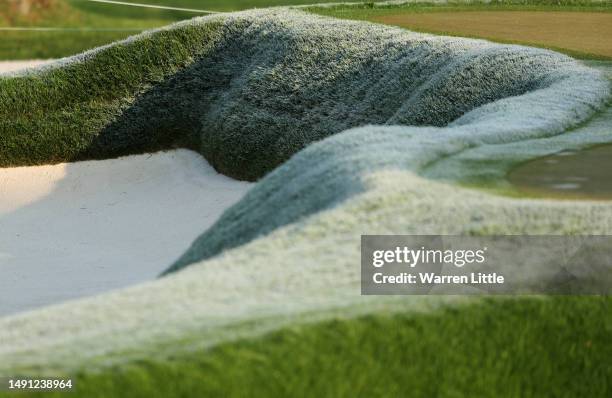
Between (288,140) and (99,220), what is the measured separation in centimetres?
236

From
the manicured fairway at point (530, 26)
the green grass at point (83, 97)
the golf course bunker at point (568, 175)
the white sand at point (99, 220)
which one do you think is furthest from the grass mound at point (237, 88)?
the golf course bunker at point (568, 175)

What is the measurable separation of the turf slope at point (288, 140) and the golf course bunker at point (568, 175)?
0.21 metres

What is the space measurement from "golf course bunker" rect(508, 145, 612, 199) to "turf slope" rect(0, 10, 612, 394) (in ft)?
0.70

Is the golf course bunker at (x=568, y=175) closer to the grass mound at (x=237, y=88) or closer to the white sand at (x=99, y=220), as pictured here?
the grass mound at (x=237, y=88)

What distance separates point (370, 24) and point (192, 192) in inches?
120

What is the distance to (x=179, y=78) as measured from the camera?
13820 millimetres

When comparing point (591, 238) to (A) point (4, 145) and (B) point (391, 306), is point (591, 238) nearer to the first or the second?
(B) point (391, 306)

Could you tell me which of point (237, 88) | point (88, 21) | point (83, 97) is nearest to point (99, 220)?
point (83, 97)

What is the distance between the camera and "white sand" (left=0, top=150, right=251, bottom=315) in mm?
10148

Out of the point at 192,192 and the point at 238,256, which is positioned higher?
the point at 238,256

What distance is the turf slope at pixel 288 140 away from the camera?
4.29 m

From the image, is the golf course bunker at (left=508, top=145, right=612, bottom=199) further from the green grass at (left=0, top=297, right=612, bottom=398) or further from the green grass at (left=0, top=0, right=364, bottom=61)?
the green grass at (left=0, top=0, right=364, bottom=61)

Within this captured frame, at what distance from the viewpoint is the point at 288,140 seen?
1229 centimetres

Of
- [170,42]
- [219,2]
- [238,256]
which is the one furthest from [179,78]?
[219,2]
